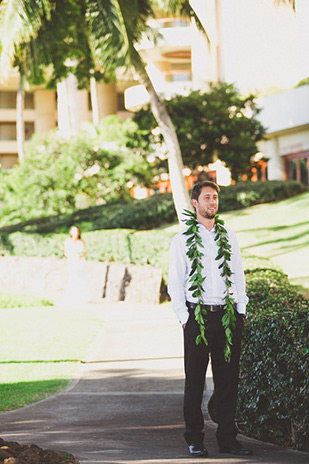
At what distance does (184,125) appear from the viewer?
28.7 metres

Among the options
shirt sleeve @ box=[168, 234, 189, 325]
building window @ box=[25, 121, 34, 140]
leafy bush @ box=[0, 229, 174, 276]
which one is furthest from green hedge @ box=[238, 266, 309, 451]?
building window @ box=[25, 121, 34, 140]

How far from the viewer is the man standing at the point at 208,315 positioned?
17.7 feet

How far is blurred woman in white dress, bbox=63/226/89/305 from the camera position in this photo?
18250mm

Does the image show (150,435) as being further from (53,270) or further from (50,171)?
(50,171)

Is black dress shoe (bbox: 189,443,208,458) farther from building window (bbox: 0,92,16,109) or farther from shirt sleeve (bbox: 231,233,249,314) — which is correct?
building window (bbox: 0,92,16,109)

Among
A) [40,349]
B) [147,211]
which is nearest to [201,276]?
[40,349]

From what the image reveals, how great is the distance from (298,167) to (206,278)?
104ft

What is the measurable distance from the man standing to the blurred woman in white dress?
12853mm

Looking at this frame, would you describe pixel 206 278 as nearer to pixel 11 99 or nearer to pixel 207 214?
pixel 207 214

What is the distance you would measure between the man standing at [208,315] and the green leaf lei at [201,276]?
0.05 ft

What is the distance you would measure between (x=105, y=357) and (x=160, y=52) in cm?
4471

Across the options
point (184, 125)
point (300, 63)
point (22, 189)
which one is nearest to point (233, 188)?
point (184, 125)

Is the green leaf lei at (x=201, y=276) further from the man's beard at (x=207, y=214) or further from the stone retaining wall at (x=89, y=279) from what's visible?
the stone retaining wall at (x=89, y=279)

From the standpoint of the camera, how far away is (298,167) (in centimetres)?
3625
